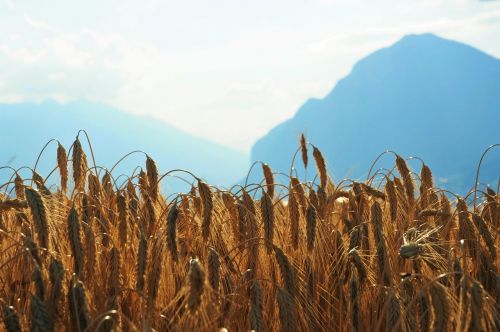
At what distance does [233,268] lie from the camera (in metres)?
2.83

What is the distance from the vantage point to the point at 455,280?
2480mm

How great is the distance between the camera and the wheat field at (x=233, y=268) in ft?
6.33

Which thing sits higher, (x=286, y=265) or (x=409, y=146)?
(x=409, y=146)

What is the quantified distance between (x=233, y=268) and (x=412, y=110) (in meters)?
166

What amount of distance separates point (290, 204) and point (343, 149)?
165694mm

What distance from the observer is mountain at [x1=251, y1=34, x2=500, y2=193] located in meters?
155

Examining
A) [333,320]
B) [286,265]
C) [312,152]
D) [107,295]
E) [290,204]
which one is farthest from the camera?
[312,152]

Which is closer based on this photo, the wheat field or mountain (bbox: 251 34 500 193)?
the wheat field

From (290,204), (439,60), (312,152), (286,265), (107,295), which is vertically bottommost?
(107,295)

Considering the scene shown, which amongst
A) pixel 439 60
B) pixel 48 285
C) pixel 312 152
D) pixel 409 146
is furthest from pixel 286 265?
pixel 439 60

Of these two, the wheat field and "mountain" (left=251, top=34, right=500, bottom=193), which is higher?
"mountain" (left=251, top=34, right=500, bottom=193)

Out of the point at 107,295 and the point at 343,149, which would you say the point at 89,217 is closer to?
the point at 107,295

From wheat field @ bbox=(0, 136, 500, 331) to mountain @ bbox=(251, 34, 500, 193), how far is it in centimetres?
14311

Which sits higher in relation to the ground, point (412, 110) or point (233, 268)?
point (412, 110)
